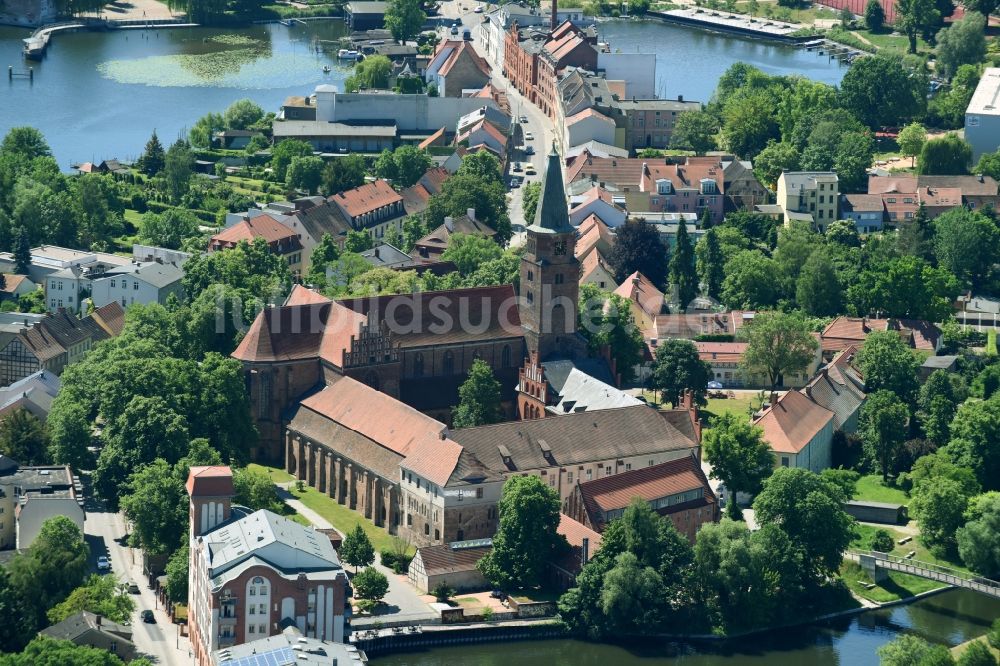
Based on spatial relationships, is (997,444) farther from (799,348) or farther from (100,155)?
(100,155)

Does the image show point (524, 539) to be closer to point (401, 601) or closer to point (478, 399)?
point (401, 601)

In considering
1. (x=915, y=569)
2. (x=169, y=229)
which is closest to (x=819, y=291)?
(x=915, y=569)

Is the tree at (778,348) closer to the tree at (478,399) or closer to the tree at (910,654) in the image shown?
the tree at (478,399)

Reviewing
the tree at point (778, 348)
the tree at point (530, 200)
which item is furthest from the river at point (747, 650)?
the tree at point (530, 200)

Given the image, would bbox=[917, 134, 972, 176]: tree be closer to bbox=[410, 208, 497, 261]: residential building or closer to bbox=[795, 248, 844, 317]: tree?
bbox=[795, 248, 844, 317]: tree

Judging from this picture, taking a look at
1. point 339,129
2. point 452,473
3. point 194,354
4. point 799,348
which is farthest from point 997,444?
point 339,129
